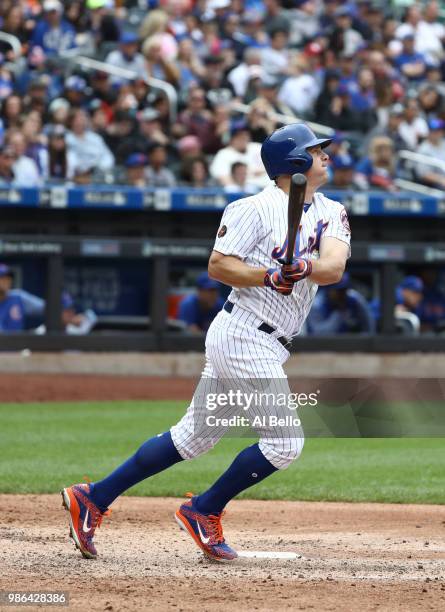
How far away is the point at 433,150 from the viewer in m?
14.2

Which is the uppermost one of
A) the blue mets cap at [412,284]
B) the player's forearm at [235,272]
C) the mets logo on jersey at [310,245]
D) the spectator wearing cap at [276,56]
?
the spectator wearing cap at [276,56]

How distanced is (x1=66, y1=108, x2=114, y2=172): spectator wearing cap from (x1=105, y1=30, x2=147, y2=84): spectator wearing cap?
171 cm

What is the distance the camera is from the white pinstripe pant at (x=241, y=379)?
4.59m

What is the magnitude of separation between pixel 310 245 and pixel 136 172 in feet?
24.6

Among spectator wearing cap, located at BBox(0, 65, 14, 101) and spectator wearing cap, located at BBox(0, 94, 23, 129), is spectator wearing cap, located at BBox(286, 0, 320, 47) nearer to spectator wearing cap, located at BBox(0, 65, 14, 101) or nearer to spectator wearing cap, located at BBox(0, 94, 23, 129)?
spectator wearing cap, located at BBox(0, 65, 14, 101)

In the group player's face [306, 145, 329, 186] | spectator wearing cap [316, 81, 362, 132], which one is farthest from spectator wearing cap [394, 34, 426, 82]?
player's face [306, 145, 329, 186]

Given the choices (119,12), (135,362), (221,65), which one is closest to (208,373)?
(135,362)

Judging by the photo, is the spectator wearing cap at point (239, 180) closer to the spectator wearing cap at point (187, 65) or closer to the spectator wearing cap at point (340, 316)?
the spectator wearing cap at point (340, 316)

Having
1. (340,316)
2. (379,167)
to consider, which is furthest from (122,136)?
(340,316)

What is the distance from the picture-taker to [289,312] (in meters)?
4.66

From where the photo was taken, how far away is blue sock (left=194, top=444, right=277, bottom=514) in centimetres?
466

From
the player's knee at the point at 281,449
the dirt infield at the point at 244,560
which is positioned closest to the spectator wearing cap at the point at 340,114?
the dirt infield at the point at 244,560

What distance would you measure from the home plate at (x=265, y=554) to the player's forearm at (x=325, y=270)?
1191 millimetres

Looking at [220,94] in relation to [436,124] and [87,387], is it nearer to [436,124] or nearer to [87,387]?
[436,124]
